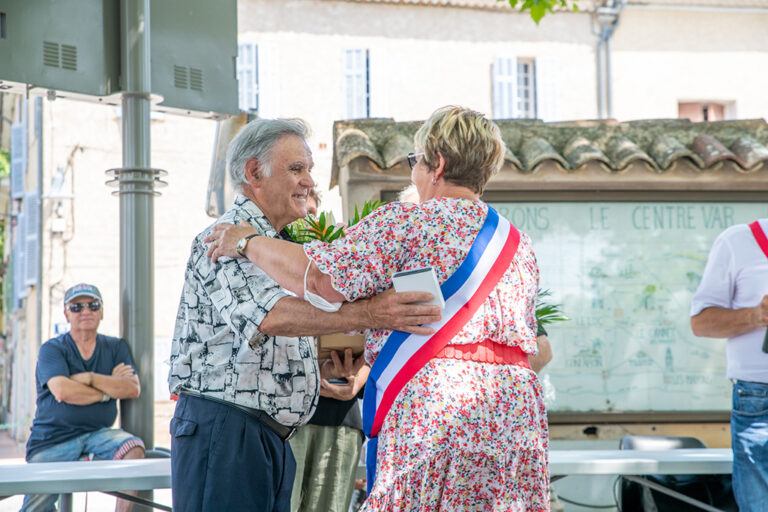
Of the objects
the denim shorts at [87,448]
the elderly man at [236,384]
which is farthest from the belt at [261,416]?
the denim shorts at [87,448]

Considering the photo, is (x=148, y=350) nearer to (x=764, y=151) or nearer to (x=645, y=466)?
(x=645, y=466)

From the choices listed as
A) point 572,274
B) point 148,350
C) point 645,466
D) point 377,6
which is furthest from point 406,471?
point 377,6

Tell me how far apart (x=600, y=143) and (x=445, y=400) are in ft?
15.5

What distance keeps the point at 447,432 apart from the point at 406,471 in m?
0.14

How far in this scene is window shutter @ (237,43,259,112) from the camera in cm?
1703

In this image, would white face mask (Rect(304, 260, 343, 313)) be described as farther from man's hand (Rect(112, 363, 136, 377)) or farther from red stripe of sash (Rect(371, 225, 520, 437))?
man's hand (Rect(112, 363, 136, 377))

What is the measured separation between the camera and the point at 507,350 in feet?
8.30

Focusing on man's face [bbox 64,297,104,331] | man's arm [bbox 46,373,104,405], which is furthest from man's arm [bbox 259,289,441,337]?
man's face [bbox 64,297,104,331]

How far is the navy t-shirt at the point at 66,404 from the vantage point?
571 cm

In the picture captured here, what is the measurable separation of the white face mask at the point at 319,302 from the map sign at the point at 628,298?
4.16 metres

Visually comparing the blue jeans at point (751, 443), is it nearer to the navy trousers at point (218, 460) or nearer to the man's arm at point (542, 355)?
the man's arm at point (542, 355)

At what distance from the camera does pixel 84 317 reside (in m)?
6.17

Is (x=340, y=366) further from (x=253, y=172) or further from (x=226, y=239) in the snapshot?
(x=226, y=239)

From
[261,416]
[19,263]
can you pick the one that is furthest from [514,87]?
[261,416]
